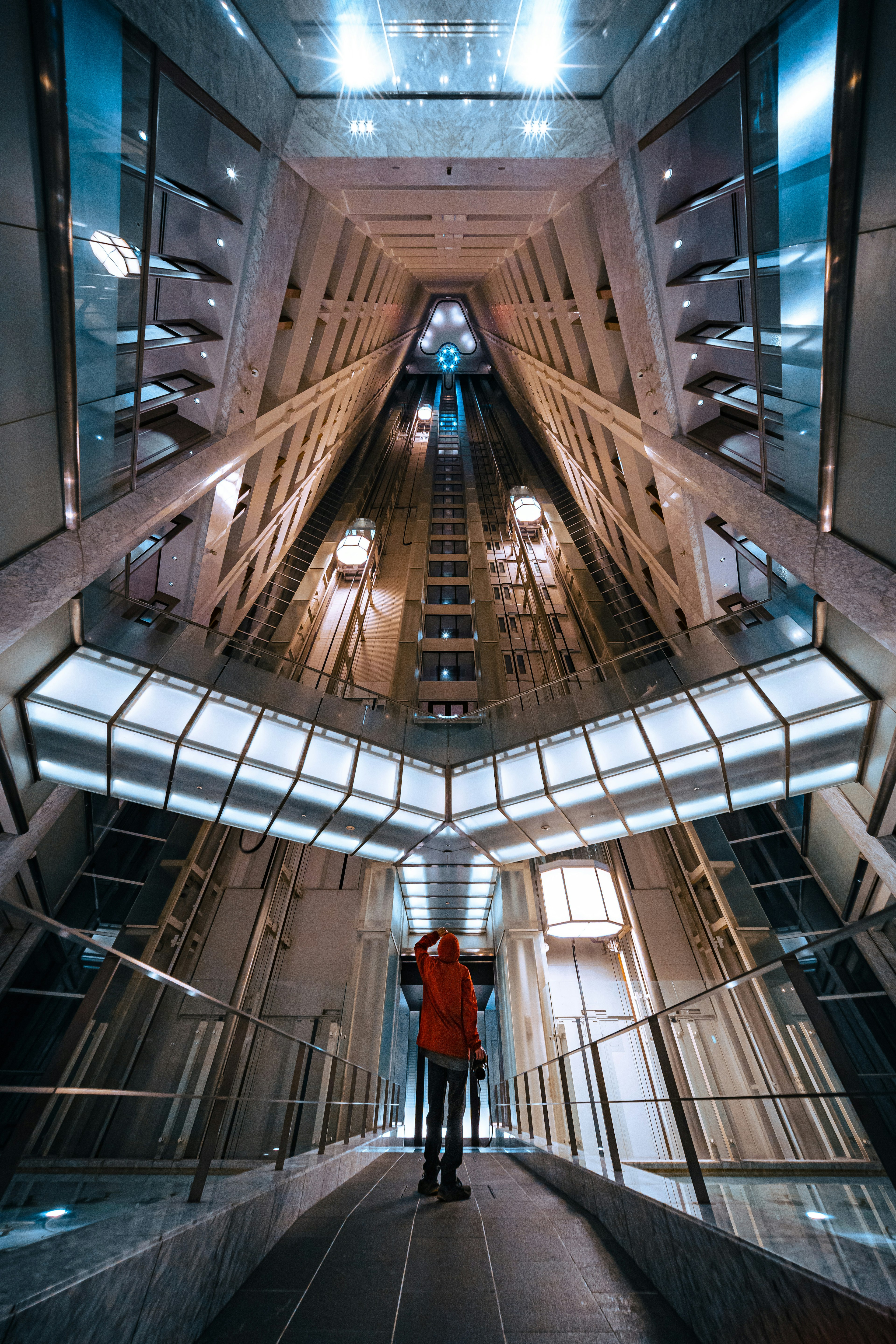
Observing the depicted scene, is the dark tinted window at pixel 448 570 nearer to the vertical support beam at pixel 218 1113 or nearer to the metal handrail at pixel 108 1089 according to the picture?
the metal handrail at pixel 108 1089

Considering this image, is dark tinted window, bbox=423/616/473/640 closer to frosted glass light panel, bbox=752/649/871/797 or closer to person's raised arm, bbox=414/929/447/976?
frosted glass light panel, bbox=752/649/871/797

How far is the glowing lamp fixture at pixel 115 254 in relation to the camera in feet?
19.7

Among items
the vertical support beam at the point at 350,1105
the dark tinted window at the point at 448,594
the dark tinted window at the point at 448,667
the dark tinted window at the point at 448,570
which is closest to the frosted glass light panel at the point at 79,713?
the vertical support beam at the point at 350,1105

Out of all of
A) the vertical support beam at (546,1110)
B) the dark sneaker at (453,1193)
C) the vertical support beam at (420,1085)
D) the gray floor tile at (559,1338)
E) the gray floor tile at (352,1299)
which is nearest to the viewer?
the gray floor tile at (559,1338)

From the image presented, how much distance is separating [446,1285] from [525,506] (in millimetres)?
26667

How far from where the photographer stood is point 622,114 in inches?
370

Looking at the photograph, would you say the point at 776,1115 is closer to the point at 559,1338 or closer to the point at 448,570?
the point at 559,1338

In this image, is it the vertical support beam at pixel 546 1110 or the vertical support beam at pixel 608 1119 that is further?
the vertical support beam at pixel 546 1110

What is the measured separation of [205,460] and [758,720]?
36.4ft

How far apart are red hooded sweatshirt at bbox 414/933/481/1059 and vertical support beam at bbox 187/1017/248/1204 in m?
1.56

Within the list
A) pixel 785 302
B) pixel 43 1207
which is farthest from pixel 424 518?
pixel 43 1207

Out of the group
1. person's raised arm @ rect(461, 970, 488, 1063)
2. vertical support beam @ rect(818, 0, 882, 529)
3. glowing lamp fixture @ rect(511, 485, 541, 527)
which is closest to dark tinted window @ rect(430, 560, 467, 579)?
glowing lamp fixture @ rect(511, 485, 541, 527)

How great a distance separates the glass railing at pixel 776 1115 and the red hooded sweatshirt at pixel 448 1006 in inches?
41.5

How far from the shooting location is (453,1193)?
13.1 feet
